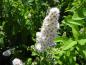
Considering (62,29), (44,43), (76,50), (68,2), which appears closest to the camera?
(76,50)

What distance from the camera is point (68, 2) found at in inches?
172

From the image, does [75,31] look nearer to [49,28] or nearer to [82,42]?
[82,42]

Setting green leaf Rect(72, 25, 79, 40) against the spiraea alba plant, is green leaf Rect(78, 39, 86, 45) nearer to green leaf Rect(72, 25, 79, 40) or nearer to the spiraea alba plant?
green leaf Rect(72, 25, 79, 40)

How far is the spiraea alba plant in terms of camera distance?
256 centimetres

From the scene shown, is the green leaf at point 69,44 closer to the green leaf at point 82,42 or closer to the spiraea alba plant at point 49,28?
the green leaf at point 82,42

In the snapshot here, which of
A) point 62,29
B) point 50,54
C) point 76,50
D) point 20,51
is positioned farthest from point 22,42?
point 76,50

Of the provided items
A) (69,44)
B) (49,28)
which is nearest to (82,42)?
(69,44)

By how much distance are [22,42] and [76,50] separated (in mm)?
1545

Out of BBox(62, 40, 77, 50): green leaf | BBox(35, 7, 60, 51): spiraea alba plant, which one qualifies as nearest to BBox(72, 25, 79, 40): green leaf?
BBox(62, 40, 77, 50): green leaf

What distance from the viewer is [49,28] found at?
2.59 m

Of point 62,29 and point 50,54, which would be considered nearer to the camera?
point 50,54

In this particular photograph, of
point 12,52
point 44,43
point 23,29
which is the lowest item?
point 12,52

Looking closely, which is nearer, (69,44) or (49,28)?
(69,44)

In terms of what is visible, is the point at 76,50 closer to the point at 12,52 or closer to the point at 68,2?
the point at 12,52
